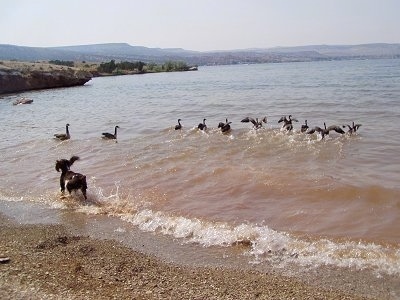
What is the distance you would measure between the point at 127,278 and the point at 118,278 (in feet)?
0.46

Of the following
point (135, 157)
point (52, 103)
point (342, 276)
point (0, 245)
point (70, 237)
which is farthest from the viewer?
point (52, 103)

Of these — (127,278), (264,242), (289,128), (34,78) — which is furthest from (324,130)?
(34,78)

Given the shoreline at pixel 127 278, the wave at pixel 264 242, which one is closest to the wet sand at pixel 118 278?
the shoreline at pixel 127 278

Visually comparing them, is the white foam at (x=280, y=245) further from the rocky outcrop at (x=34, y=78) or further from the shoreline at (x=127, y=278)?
the rocky outcrop at (x=34, y=78)

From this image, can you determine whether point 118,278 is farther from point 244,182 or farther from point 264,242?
point 244,182

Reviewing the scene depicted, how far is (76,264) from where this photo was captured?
770 centimetres

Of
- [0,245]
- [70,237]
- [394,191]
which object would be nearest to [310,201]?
[394,191]

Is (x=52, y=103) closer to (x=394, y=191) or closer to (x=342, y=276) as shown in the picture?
(x=394, y=191)

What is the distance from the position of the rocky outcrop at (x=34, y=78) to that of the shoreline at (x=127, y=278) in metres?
53.9

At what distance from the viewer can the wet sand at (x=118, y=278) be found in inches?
259

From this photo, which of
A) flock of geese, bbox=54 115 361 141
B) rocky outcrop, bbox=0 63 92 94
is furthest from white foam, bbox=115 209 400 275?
rocky outcrop, bbox=0 63 92 94

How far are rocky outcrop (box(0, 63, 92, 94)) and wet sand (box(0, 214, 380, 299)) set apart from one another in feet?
177

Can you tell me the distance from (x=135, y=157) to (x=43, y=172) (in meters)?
3.53

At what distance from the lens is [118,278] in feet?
23.5
